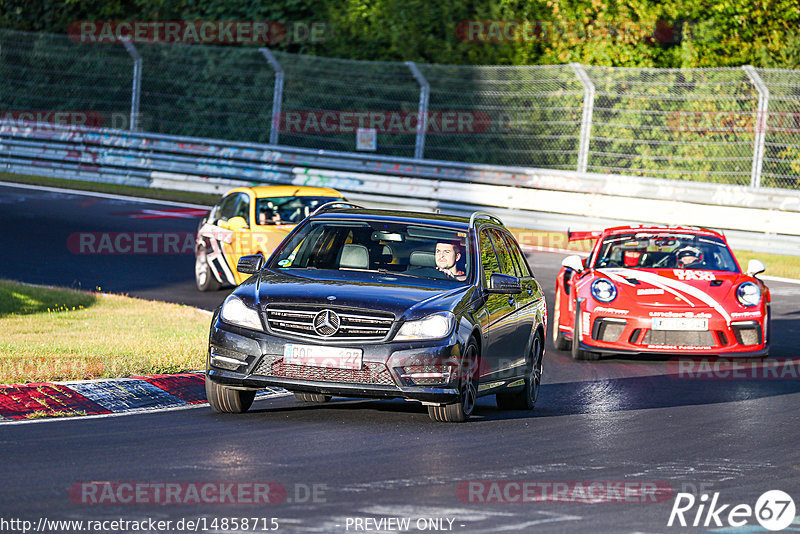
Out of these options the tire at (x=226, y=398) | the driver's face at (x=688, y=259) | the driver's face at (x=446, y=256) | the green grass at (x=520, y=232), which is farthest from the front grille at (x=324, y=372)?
the green grass at (x=520, y=232)

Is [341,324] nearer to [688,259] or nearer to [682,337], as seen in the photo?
[682,337]

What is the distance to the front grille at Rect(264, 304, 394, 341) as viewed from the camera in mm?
9406

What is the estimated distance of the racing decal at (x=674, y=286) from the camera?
549 inches

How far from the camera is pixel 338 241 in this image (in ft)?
35.7

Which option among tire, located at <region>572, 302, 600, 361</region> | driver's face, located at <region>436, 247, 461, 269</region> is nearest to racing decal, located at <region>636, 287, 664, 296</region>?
tire, located at <region>572, 302, 600, 361</region>

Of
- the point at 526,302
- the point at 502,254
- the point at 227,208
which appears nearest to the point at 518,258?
the point at 502,254

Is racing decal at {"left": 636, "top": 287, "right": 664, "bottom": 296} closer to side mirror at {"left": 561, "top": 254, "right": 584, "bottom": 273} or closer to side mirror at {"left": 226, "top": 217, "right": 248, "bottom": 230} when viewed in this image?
side mirror at {"left": 561, "top": 254, "right": 584, "bottom": 273}

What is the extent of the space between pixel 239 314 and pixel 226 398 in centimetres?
66

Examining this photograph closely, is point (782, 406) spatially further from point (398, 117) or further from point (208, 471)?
point (398, 117)

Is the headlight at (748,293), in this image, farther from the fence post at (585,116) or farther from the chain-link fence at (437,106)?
the fence post at (585,116)

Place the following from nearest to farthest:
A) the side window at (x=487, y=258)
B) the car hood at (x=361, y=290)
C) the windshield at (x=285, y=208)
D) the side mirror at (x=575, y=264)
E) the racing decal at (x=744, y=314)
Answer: the car hood at (x=361, y=290), the side window at (x=487, y=258), the racing decal at (x=744, y=314), the side mirror at (x=575, y=264), the windshield at (x=285, y=208)

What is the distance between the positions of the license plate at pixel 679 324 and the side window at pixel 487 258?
3.19 m

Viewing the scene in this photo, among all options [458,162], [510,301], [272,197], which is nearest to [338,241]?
[510,301]

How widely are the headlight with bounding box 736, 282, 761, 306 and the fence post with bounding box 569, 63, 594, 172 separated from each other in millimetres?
11506
